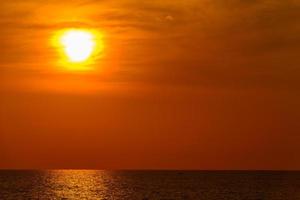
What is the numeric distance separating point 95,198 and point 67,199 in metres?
5.31

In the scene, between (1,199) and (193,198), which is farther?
(193,198)

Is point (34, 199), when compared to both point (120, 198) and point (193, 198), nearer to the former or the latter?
point (120, 198)

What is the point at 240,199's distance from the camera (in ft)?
358

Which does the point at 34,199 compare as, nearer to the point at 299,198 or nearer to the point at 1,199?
the point at 1,199

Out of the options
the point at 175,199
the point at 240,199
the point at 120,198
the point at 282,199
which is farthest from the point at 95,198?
the point at 282,199

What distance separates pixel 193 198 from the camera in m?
108

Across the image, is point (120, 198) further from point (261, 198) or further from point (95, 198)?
point (261, 198)

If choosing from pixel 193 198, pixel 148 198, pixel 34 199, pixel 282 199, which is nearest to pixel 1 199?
pixel 34 199

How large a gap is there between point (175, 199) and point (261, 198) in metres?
17.0

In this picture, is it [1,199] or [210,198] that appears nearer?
[1,199]

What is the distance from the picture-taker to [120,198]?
10812 cm

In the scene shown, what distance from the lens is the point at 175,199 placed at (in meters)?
107

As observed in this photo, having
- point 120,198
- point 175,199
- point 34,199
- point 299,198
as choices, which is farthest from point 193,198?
point 34,199

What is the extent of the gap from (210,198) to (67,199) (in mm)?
26007
